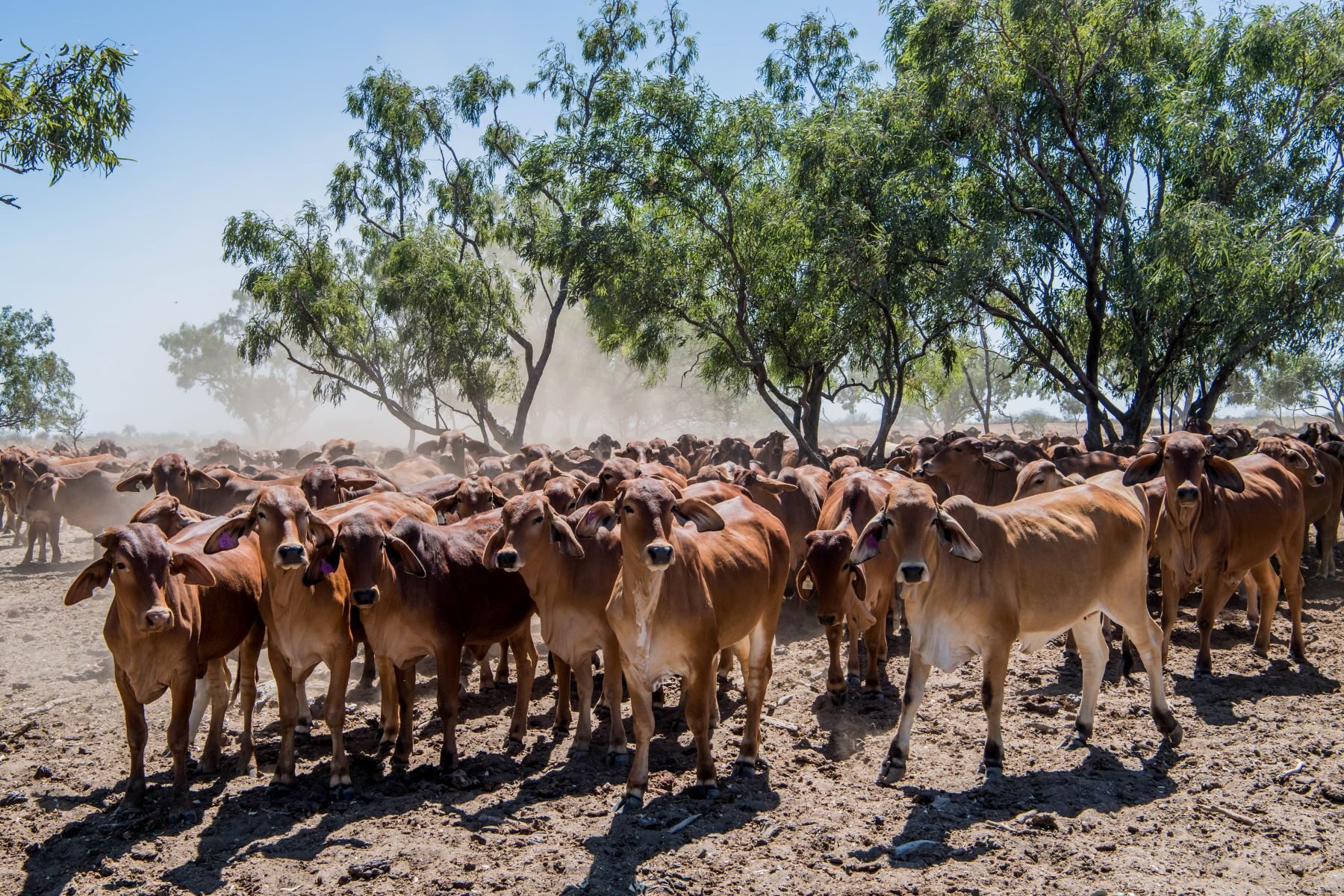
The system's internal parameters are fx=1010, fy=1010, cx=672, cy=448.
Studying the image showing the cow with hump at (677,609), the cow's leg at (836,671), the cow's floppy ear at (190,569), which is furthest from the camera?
the cow's leg at (836,671)

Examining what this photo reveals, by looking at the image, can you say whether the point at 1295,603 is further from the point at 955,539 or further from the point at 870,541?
the point at 870,541

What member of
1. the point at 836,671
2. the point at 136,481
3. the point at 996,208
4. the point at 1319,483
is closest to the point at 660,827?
the point at 836,671

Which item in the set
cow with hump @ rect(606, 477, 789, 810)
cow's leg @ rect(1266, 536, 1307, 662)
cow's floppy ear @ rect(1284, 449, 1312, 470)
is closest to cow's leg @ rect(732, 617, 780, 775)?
cow with hump @ rect(606, 477, 789, 810)

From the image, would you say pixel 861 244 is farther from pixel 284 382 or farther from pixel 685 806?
pixel 284 382

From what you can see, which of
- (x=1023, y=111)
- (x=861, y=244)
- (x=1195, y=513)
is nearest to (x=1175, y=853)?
(x=1195, y=513)

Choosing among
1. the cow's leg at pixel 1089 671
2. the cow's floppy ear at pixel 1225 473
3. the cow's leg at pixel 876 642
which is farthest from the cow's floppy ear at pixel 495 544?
the cow's floppy ear at pixel 1225 473

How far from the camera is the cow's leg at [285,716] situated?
7.22 metres

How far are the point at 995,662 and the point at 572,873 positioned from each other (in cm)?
321

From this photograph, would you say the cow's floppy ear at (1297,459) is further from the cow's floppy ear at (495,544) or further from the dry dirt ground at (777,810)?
the cow's floppy ear at (495,544)

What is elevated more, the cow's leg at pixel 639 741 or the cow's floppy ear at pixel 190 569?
the cow's floppy ear at pixel 190 569

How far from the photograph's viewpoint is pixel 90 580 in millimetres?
6863

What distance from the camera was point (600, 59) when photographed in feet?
99.1

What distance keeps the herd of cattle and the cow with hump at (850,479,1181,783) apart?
0.02 metres

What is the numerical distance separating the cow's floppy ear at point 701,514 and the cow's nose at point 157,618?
3.34 m
